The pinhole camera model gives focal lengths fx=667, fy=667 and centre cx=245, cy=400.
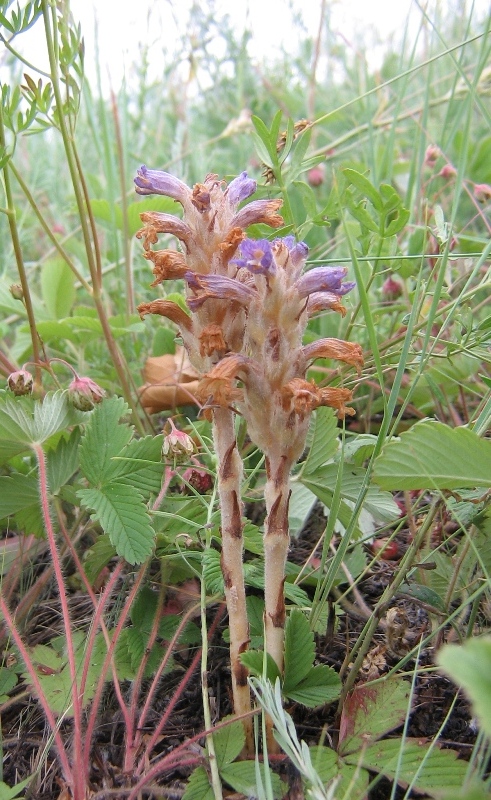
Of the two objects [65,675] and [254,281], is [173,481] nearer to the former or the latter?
[65,675]

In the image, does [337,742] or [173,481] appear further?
[173,481]

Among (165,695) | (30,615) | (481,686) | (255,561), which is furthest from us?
(30,615)

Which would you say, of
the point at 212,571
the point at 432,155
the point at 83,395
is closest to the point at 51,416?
the point at 83,395

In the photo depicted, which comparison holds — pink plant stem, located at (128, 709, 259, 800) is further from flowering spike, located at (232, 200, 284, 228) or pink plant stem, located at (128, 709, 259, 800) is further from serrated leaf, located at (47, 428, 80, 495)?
flowering spike, located at (232, 200, 284, 228)

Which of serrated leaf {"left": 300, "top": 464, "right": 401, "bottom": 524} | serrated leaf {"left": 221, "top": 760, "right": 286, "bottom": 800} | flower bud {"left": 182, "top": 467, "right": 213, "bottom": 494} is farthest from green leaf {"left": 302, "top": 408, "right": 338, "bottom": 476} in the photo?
serrated leaf {"left": 221, "top": 760, "right": 286, "bottom": 800}

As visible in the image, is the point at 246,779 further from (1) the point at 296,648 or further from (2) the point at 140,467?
(2) the point at 140,467

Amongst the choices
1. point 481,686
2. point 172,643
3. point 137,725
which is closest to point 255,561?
point 172,643
